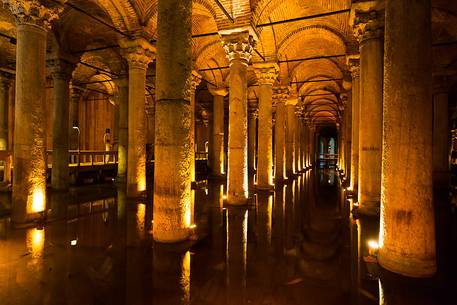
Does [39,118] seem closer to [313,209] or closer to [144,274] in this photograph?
[144,274]

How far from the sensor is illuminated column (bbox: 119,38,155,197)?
9.33 metres

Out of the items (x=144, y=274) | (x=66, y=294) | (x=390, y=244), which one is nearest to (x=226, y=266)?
(x=144, y=274)

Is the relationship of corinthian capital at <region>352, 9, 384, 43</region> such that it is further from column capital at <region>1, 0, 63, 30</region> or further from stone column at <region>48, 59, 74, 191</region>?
stone column at <region>48, 59, 74, 191</region>

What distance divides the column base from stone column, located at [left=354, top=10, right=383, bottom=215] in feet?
11.9

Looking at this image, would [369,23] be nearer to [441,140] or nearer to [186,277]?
[186,277]

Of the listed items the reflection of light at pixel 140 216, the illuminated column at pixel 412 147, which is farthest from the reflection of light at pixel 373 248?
the reflection of light at pixel 140 216

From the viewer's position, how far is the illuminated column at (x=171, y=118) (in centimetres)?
483

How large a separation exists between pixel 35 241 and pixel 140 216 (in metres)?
2.35

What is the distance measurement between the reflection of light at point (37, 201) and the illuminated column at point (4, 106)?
10223mm

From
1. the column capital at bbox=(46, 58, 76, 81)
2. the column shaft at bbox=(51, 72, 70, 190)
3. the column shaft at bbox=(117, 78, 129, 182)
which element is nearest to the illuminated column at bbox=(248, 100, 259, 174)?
the column shaft at bbox=(117, 78, 129, 182)

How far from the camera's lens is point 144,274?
3.80 metres

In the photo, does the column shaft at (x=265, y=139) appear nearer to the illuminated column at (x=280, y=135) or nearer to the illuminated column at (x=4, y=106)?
the illuminated column at (x=280, y=135)

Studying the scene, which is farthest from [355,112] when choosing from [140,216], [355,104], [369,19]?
[140,216]

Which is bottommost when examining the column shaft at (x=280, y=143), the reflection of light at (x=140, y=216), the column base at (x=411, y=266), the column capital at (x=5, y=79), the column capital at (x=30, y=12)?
the reflection of light at (x=140, y=216)
